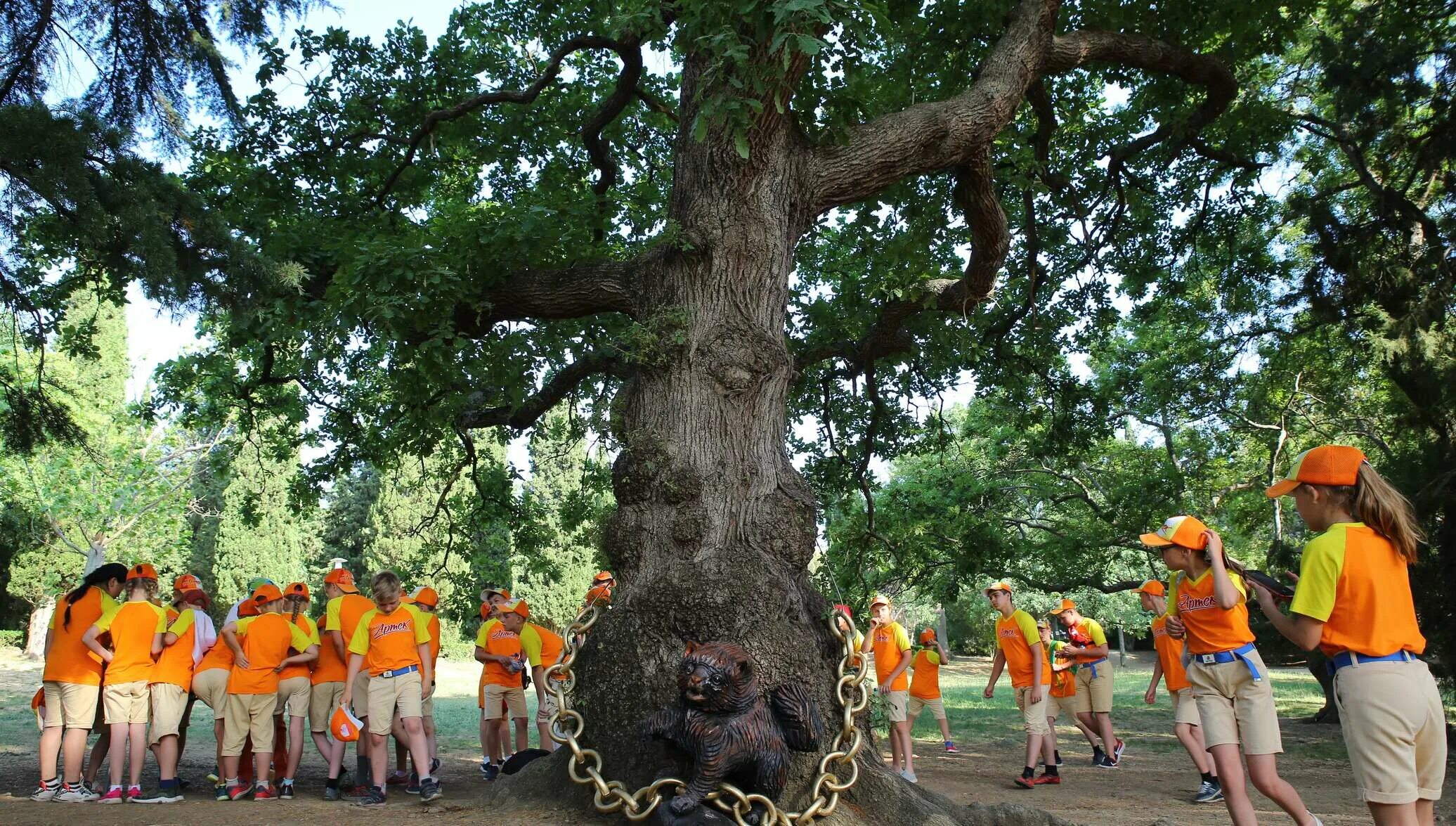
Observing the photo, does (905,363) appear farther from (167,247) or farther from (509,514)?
(167,247)

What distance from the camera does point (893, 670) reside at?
1034cm

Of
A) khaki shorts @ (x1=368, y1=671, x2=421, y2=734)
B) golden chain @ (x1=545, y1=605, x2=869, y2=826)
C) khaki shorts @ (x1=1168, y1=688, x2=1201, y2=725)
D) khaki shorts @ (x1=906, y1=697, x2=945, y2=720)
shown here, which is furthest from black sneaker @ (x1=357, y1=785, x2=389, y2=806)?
khaki shorts @ (x1=1168, y1=688, x2=1201, y2=725)

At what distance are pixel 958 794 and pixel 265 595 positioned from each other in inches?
245

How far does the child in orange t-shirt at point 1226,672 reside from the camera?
5.36 meters

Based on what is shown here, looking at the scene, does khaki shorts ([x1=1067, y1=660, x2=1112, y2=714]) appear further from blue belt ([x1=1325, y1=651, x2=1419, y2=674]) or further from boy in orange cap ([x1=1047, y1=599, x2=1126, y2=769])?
blue belt ([x1=1325, y1=651, x2=1419, y2=674])

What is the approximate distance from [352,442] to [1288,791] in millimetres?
10846

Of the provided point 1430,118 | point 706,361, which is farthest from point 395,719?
point 1430,118

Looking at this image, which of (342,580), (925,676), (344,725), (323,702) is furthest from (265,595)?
(925,676)

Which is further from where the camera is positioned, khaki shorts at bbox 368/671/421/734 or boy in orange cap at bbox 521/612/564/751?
boy in orange cap at bbox 521/612/564/751

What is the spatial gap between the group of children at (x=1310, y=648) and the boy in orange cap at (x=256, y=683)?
5.57m

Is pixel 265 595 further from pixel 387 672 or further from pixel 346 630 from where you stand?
pixel 387 672

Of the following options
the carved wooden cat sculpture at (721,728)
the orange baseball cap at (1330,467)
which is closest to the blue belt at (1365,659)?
the orange baseball cap at (1330,467)

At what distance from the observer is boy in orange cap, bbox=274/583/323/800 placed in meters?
8.02

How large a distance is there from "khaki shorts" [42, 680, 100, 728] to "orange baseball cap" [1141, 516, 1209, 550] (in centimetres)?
732
